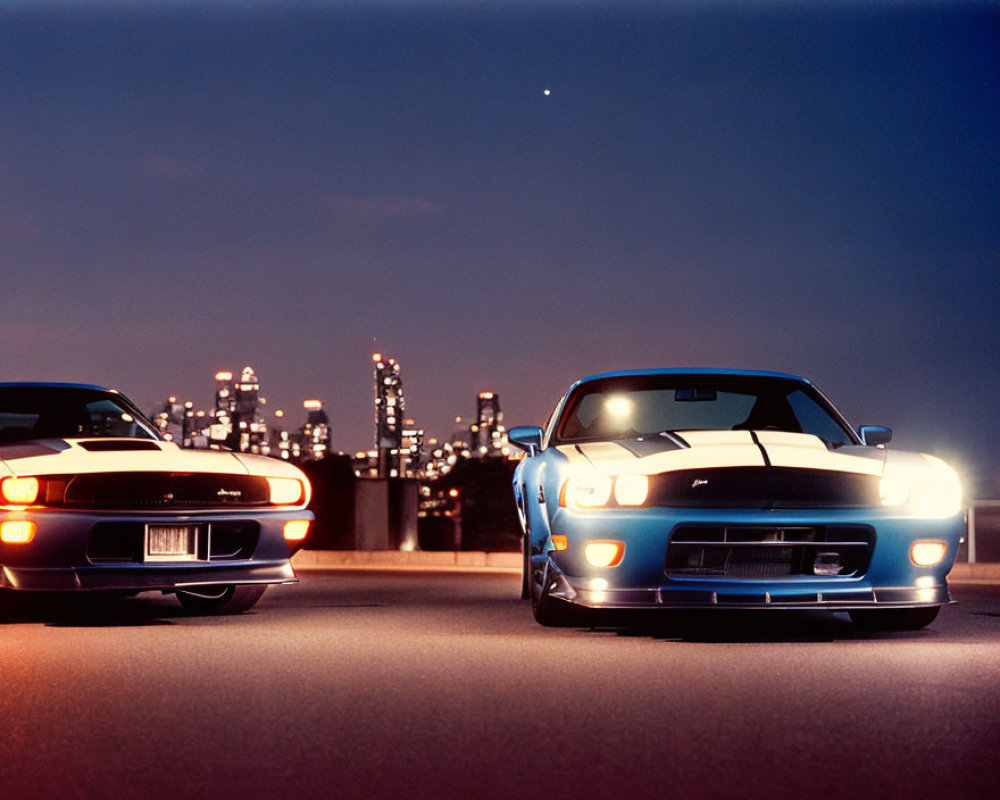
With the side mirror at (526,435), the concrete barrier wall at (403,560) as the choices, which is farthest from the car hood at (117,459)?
the concrete barrier wall at (403,560)

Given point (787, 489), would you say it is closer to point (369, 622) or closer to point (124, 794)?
point (369, 622)

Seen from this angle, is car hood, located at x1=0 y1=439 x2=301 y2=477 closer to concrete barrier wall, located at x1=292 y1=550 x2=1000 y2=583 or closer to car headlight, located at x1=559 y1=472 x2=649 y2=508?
car headlight, located at x1=559 y1=472 x2=649 y2=508

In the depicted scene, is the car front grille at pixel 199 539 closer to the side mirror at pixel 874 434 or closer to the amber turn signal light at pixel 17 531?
the amber turn signal light at pixel 17 531

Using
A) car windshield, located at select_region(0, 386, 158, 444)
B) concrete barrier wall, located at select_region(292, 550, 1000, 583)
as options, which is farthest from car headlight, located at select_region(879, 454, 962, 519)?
concrete barrier wall, located at select_region(292, 550, 1000, 583)

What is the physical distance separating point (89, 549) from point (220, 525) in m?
0.82

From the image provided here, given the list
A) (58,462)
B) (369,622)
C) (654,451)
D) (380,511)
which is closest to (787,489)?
(654,451)

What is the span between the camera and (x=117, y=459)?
8.59 m

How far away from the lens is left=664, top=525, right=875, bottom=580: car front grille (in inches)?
295

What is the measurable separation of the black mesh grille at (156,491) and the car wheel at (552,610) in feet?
6.31

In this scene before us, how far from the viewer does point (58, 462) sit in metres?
8.43

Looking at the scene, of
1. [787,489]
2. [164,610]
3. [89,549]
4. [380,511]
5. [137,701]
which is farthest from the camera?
[380,511]

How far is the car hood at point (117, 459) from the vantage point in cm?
842

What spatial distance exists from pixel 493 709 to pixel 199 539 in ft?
11.7

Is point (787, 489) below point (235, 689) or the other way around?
the other way around
